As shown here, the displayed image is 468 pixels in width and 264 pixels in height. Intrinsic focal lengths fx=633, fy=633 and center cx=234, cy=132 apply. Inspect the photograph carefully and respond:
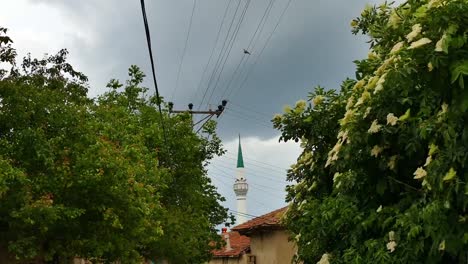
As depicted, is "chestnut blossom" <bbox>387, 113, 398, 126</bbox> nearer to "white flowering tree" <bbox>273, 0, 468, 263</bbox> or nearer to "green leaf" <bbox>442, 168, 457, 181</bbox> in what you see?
"white flowering tree" <bbox>273, 0, 468, 263</bbox>

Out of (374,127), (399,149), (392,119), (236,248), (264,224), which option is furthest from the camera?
(236,248)

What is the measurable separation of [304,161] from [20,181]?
6.03m

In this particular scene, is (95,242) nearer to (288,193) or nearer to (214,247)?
(288,193)

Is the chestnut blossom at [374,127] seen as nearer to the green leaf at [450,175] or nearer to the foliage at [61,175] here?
the green leaf at [450,175]

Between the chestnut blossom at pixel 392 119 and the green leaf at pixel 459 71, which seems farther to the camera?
the chestnut blossom at pixel 392 119

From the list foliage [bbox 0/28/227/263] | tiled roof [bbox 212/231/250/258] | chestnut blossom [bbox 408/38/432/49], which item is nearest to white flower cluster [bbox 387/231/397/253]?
chestnut blossom [bbox 408/38/432/49]

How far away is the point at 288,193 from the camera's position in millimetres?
12750

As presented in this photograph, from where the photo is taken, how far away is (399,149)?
761 cm

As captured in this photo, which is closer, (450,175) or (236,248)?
(450,175)

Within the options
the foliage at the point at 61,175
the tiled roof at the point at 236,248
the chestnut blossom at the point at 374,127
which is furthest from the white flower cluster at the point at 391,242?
the tiled roof at the point at 236,248

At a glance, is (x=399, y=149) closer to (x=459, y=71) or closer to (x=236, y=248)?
(x=459, y=71)

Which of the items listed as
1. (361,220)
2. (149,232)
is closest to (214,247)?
(149,232)

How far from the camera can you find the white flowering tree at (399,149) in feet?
18.8

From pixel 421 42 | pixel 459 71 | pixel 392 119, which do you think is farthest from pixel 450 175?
pixel 392 119
